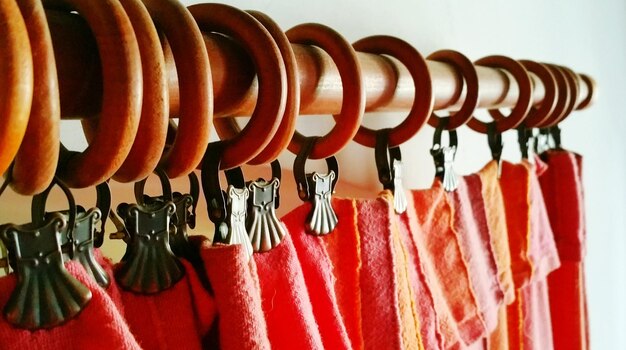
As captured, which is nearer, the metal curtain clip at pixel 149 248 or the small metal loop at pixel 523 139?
the metal curtain clip at pixel 149 248

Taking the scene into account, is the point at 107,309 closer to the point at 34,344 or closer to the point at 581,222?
the point at 34,344

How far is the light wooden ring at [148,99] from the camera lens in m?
0.20

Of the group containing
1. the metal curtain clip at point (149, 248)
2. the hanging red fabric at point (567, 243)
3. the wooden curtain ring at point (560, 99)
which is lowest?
the hanging red fabric at point (567, 243)

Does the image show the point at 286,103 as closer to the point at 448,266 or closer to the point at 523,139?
the point at 448,266

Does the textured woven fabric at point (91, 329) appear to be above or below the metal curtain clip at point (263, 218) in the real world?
below

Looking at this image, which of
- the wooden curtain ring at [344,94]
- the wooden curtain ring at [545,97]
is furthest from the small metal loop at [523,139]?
the wooden curtain ring at [344,94]

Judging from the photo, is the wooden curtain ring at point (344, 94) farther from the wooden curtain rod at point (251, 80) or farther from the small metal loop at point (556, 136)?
the small metal loop at point (556, 136)

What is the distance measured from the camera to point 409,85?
398mm

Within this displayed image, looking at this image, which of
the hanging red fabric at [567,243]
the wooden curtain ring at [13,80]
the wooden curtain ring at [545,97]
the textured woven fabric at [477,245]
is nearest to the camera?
Result: the wooden curtain ring at [13,80]

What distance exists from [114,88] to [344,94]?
6.0 inches

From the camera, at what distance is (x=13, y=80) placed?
0.16m

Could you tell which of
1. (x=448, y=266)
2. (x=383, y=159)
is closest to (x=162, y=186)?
(x=383, y=159)

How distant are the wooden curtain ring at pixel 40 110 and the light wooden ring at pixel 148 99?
0.10 feet

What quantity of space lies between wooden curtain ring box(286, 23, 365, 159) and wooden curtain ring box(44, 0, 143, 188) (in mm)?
140
